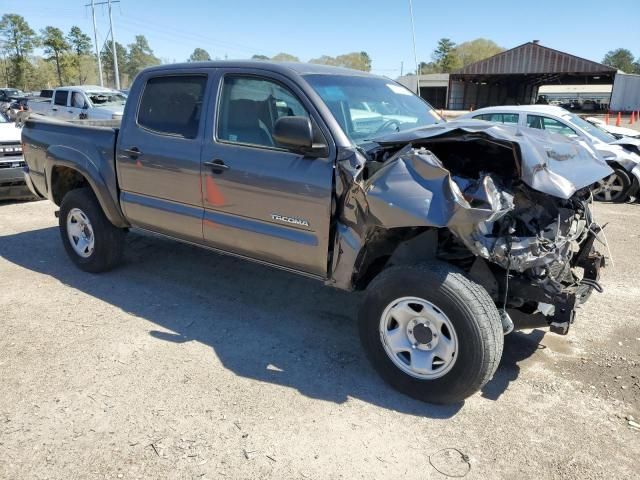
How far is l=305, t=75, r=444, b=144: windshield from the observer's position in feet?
11.7

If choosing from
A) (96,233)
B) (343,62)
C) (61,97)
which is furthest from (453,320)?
(61,97)

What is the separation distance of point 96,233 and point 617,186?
8.41m

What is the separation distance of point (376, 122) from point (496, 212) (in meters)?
1.39

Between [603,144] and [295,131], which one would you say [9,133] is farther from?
[603,144]

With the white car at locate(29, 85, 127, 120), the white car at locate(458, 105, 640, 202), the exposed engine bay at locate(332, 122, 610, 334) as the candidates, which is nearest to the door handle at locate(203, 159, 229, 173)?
the exposed engine bay at locate(332, 122, 610, 334)

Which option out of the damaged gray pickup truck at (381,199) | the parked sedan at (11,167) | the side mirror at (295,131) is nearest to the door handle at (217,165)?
the damaged gray pickup truck at (381,199)

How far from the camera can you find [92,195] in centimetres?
508

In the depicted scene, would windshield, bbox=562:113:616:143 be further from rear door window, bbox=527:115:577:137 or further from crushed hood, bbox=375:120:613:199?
crushed hood, bbox=375:120:613:199

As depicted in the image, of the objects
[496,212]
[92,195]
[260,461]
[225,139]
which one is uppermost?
[225,139]

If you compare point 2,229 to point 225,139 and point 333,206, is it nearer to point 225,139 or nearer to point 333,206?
point 225,139

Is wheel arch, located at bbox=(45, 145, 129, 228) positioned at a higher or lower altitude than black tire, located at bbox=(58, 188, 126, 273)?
higher

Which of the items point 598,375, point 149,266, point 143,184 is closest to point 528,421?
point 598,375

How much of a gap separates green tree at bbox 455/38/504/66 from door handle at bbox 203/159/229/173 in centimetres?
10187

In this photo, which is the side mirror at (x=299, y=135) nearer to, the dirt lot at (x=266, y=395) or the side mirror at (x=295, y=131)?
the side mirror at (x=295, y=131)
